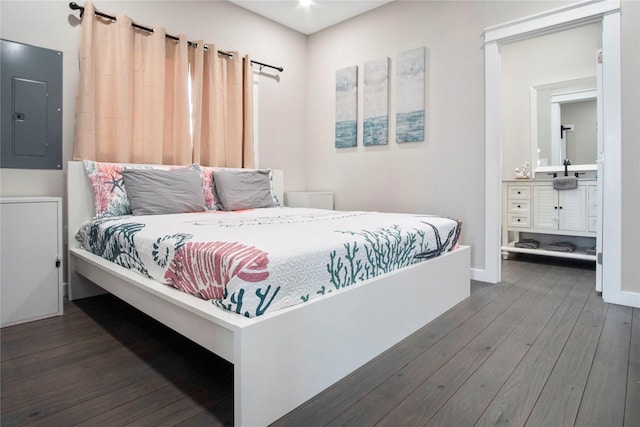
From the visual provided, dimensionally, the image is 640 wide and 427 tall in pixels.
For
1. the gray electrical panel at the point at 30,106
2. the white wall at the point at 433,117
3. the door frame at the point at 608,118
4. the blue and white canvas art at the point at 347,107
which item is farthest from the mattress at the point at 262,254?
the blue and white canvas art at the point at 347,107

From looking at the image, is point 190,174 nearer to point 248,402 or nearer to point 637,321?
point 248,402

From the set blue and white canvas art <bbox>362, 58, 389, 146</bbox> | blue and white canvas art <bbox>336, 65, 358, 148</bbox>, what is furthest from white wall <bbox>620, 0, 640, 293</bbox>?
blue and white canvas art <bbox>336, 65, 358, 148</bbox>

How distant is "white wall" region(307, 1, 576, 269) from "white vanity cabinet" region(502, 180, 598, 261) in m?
1.33

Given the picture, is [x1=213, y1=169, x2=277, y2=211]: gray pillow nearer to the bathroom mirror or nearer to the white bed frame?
the white bed frame

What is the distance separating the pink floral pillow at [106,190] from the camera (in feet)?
8.03

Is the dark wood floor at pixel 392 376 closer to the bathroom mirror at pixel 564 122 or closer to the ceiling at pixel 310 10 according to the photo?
the bathroom mirror at pixel 564 122

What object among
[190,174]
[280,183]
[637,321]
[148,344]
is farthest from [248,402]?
[280,183]

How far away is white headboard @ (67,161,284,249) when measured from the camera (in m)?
2.47

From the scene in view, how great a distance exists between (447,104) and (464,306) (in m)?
1.78

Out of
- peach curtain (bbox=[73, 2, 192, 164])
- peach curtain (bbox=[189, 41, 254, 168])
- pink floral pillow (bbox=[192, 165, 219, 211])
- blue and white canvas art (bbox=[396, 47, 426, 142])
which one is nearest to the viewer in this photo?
peach curtain (bbox=[73, 2, 192, 164])

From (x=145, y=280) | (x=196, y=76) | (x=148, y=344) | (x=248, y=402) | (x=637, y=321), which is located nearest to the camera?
(x=248, y=402)

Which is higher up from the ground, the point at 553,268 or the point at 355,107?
the point at 355,107

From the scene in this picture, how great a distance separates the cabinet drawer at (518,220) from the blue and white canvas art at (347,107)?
1.97 metres

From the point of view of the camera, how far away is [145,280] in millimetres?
1639
